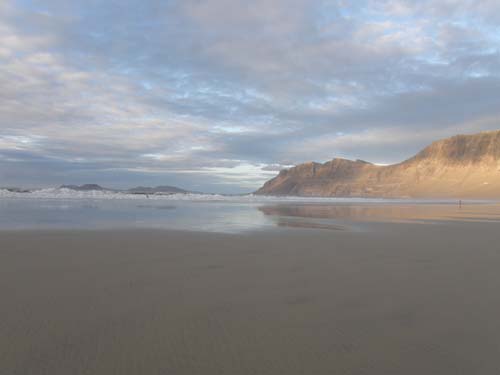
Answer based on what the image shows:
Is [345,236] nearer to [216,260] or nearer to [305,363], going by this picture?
[216,260]

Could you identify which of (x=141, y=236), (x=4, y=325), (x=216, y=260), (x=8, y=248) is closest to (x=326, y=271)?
(x=216, y=260)

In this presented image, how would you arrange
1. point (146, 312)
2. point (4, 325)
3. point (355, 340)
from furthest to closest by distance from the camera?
point (146, 312) → point (4, 325) → point (355, 340)

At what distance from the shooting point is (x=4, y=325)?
2.55 metres

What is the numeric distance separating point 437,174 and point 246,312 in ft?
361

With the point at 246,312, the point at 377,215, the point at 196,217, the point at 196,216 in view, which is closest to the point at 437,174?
the point at 377,215

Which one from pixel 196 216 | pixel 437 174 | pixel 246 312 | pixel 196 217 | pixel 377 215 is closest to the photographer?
Answer: pixel 246 312

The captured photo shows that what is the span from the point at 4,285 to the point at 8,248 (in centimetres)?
253

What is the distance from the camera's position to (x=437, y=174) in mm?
96625

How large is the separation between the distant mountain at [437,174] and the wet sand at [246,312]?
86.8 metres

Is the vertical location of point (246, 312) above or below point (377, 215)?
below

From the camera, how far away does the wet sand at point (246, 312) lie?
2.10m

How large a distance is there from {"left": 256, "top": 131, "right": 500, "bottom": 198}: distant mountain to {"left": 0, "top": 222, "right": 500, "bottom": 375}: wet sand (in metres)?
86.8

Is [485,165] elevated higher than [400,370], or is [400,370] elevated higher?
[485,165]

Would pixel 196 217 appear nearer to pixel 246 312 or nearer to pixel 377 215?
pixel 377 215
